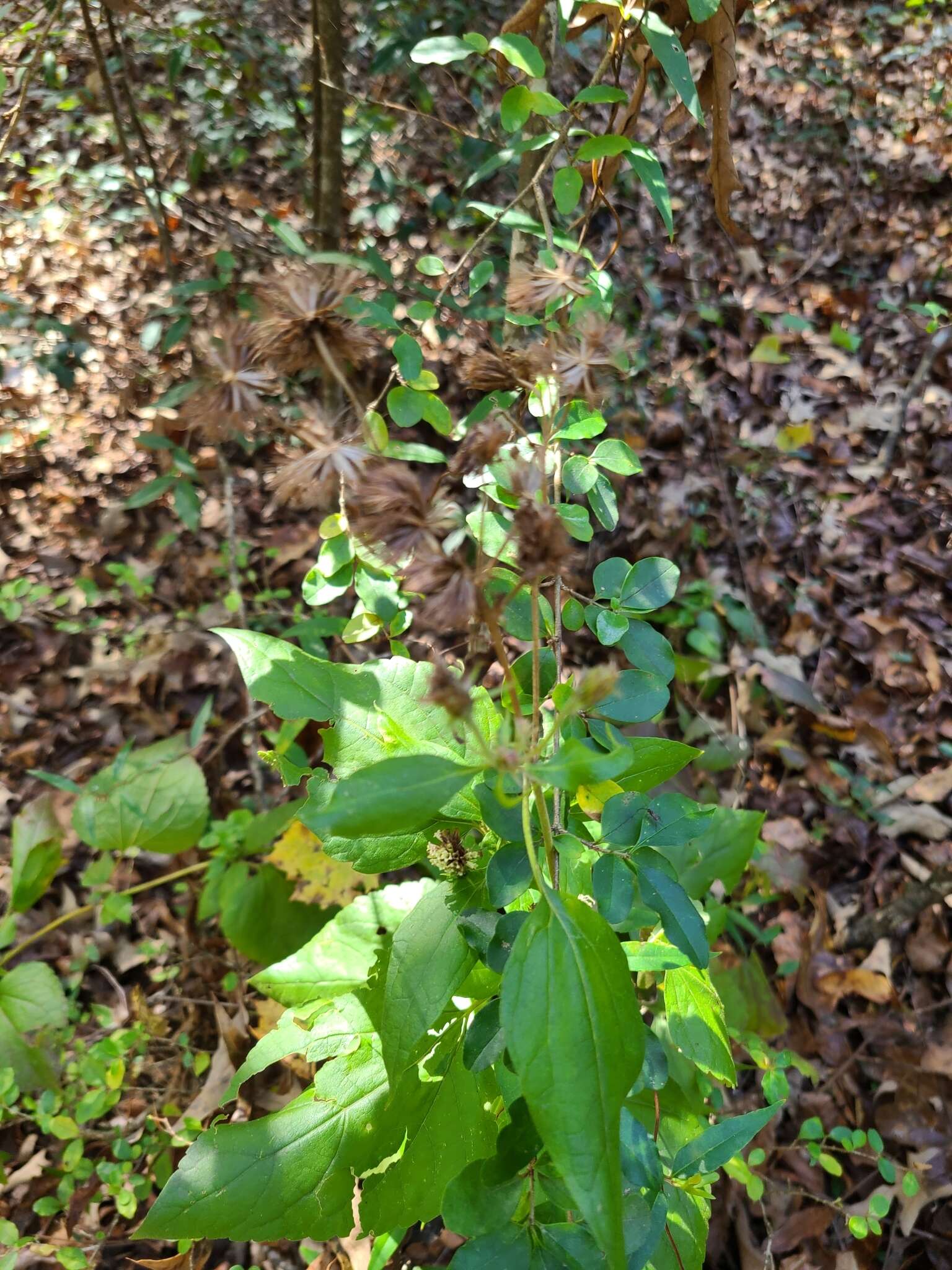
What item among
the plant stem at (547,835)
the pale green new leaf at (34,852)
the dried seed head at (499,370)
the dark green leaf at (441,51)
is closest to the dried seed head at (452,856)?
the plant stem at (547,835)

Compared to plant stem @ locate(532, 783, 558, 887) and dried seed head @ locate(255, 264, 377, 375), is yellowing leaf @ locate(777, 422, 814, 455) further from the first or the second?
plant stem @ locate(532, 783, 558, 887)

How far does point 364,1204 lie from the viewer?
106cm

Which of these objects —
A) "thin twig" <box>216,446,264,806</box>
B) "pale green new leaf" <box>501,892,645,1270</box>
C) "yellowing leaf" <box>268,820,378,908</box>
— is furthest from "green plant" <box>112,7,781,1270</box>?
"thin twig" <box>216,446,264,806</box>

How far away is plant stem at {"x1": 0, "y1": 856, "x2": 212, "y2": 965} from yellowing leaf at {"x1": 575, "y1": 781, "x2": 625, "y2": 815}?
1.42 metres

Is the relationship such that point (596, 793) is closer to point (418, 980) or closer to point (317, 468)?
point (418, 980)

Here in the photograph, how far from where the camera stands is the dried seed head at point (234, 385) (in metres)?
0.99

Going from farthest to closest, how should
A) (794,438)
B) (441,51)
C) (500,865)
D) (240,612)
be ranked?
1. (794,438)
2. (240,612)
3. (441,51)
4. (500,865)

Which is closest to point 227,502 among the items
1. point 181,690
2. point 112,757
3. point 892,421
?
point 181,690

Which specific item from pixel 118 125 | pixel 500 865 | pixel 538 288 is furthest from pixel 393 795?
pixel 118 125

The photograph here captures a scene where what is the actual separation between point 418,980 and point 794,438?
3000 mm

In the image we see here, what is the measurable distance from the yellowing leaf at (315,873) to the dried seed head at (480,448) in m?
1.17

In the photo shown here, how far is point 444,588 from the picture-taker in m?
0.68

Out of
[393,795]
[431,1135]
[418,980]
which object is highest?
[393,795]

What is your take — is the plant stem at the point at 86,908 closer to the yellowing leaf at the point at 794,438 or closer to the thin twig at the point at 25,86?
the thin twig at the point at 25,86
